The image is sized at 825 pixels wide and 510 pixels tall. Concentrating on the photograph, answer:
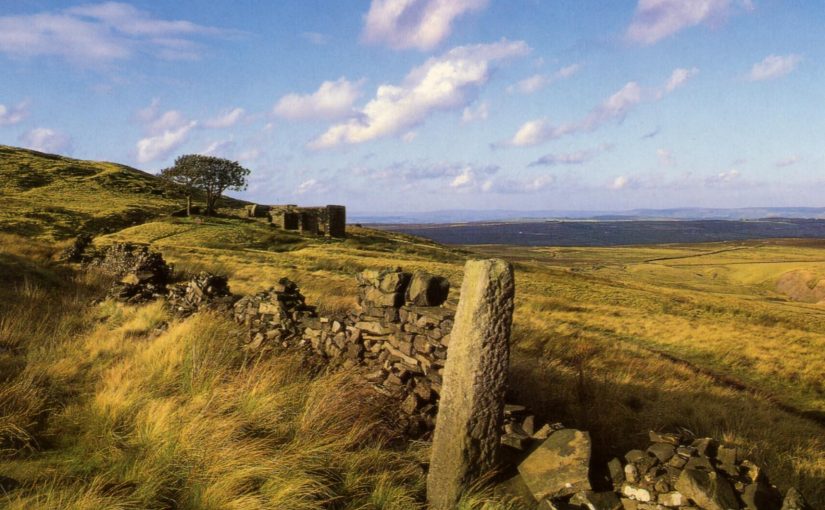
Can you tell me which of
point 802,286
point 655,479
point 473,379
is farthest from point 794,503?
point 802,286

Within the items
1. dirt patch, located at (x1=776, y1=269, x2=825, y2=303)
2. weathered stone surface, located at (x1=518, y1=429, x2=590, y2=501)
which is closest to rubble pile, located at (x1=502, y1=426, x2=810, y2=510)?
weathered stone surface, located at (x1=518, y1=429, x2=590, y2=501)

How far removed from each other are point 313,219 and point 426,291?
2131 inches

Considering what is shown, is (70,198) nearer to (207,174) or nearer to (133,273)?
(207,174)

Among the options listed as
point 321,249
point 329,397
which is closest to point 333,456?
point 329,397

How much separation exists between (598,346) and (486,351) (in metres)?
12.3

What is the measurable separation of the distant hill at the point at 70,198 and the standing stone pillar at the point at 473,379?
4224 centimetres

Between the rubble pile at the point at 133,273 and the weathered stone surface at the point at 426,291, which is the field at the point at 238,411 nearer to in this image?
the rubble pile at the point at 133,273

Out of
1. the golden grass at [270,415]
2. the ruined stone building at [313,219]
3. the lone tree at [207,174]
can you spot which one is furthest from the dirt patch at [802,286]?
the lone tree at [207,174]

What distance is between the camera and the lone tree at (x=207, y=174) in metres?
62.0

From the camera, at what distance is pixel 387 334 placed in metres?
8.68

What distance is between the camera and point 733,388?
13773 millimetres

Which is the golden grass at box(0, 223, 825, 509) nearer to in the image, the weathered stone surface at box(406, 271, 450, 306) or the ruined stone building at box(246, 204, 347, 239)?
the weathered stone surface at box(406, 271, 450, 306)

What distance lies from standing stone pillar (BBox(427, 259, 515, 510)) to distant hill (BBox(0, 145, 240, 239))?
4224 centimetres

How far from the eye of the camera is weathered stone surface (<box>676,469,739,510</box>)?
448cm
